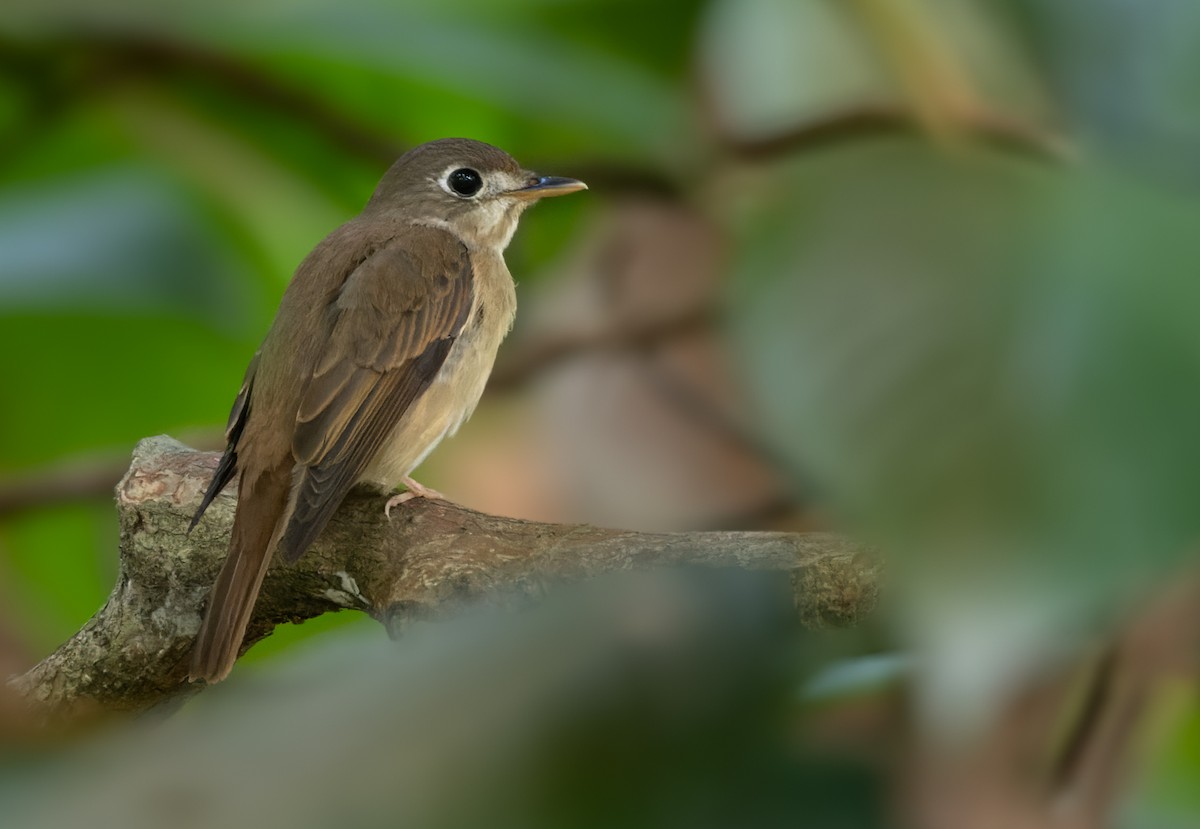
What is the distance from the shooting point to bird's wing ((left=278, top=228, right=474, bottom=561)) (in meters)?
3.20

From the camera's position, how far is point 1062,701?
2.08 metres

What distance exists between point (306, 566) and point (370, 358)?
0.62 meters

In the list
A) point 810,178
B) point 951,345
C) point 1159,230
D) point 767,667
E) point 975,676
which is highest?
point 810,178

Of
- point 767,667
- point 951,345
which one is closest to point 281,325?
point 951,345

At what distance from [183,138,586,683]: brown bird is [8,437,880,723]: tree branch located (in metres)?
0.11

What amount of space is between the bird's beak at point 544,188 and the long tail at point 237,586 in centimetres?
154

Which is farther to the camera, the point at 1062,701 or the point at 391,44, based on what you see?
the point at 391,44

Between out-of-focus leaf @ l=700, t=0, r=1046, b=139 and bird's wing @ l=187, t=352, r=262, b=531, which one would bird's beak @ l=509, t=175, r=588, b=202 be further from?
bird's wing @ l=187, t=352, r=262, b=531

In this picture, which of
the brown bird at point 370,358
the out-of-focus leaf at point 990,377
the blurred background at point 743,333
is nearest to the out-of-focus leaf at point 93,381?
the blurred background at point 743,333

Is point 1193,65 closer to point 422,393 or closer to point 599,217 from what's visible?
point 422,393

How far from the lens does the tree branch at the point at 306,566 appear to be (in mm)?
2494

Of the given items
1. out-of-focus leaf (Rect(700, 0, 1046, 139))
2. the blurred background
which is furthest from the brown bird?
out-of-focus leaf (Rect(700, 0, 1046, 139))

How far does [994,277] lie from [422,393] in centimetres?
148

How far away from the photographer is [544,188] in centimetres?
430
